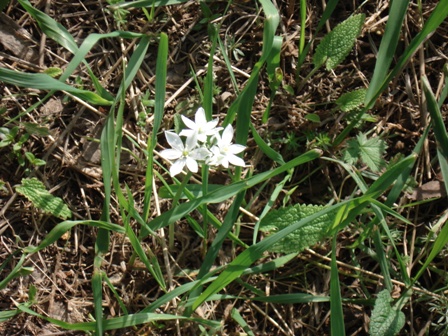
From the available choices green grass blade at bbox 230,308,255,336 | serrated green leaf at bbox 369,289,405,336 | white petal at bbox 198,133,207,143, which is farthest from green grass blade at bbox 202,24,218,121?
serrated green leaf at bbox 369,289,405,336

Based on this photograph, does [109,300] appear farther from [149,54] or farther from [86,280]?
[149,54]

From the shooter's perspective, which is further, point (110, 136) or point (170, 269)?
point (170, 269)

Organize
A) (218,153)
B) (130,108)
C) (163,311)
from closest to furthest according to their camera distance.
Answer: (218,153)
(163,311)
(130,108)

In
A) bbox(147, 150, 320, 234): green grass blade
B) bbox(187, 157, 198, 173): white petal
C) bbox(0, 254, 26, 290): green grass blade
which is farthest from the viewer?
bbox(0, 254, 26, 290): green grass blade

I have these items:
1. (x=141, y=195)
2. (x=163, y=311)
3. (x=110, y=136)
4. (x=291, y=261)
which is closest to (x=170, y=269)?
(x=163, y=311)

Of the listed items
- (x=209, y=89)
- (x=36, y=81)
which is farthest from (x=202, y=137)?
(x=36, y=81)

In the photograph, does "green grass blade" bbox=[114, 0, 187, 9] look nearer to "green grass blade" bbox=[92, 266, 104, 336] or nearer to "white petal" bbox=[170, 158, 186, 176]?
"white petal" bbox=[170, 158, 186, 176]

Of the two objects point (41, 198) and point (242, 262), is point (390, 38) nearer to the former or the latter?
point (242, 262)
